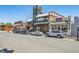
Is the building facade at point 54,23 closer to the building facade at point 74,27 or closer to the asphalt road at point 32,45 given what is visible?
the building facade at point 74,27

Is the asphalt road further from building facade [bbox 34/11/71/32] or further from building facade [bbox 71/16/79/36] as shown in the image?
building facade [bbox 71/16/79/36]

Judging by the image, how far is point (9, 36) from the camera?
8.44m

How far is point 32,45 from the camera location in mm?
7680

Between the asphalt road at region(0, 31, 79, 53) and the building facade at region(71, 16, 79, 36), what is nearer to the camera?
the asphalt road at region(0, 31, 79, 53)

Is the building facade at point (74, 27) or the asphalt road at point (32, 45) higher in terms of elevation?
the building facade at point (74, 27)

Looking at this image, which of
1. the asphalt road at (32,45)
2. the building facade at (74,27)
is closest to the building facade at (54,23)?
the building facade at (74,27)

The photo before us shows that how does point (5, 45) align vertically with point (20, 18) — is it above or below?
below

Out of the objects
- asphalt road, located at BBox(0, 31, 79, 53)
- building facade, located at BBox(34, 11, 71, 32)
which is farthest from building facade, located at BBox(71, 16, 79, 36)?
asphalt road, located at BBox(0, 31, 79, 53)

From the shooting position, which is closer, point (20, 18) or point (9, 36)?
point (20, 18)

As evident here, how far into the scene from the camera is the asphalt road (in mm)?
7289

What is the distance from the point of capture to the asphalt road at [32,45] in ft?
23.9
